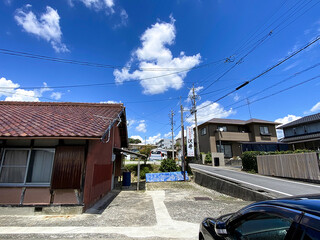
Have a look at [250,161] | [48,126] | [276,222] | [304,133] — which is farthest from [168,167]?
[304,133]

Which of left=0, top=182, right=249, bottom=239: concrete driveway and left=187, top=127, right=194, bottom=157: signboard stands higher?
left=187, top=127, right=194, bottom=157: signboard

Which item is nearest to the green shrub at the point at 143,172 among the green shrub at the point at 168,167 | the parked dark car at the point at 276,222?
the green shrub at the point at 168,167

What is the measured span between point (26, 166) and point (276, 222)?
26.4 ft

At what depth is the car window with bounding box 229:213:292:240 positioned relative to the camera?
1.62 metres

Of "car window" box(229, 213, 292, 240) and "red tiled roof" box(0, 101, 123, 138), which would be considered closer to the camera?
"car window" box(229, 213, 292, 240)

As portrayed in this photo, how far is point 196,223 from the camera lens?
5270 mm

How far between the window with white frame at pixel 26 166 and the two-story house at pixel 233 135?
76.3 feet

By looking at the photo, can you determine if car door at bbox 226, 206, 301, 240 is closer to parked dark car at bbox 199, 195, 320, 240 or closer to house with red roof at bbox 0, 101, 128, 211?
parked dark car at bbox 199, 195, 320, 240

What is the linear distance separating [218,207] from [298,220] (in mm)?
6437

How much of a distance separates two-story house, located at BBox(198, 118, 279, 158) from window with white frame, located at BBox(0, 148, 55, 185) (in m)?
23.3

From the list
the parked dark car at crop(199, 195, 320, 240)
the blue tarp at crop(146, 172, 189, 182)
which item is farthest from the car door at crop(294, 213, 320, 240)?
the blue tarp at crop(146, 172, 189, 182)

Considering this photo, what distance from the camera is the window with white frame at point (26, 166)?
6445mm

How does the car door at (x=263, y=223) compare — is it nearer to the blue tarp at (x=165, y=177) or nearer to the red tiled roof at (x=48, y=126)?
the red tiled roof at (x=48, y=126)

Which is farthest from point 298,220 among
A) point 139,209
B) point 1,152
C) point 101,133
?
point 1,152
